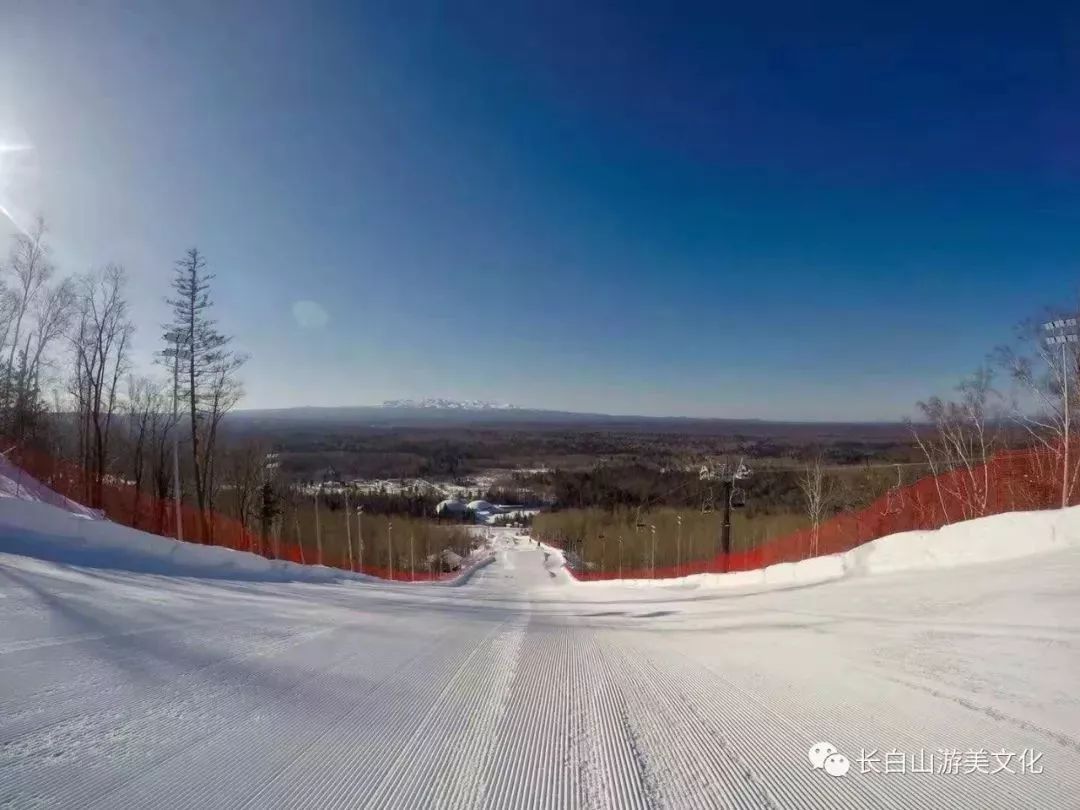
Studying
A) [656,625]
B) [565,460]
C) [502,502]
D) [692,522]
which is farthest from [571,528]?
[656,625]

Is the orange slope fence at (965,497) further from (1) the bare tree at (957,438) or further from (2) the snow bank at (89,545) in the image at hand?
(2) the snow bank at (89,545)

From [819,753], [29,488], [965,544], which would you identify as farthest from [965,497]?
[29,488]

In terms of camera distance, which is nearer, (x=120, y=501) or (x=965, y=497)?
(x=965, y=497)

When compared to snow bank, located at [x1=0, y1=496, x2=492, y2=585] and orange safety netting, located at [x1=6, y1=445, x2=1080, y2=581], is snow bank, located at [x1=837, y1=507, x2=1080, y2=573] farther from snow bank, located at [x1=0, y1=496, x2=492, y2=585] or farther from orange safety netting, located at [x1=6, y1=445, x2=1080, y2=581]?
snow bank, located at [x1=0, y1=496, x2=492, y2=585]

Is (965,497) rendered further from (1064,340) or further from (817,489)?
(817,489)

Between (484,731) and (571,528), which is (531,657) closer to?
(484,731)

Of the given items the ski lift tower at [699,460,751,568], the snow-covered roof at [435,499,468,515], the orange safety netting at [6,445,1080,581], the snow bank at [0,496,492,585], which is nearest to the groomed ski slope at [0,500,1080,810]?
the snow bank at [0,496,492,585]

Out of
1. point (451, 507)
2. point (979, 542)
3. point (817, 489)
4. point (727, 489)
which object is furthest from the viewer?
point (451, 507)

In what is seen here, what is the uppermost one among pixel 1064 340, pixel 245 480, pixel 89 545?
pixel 1064 340
